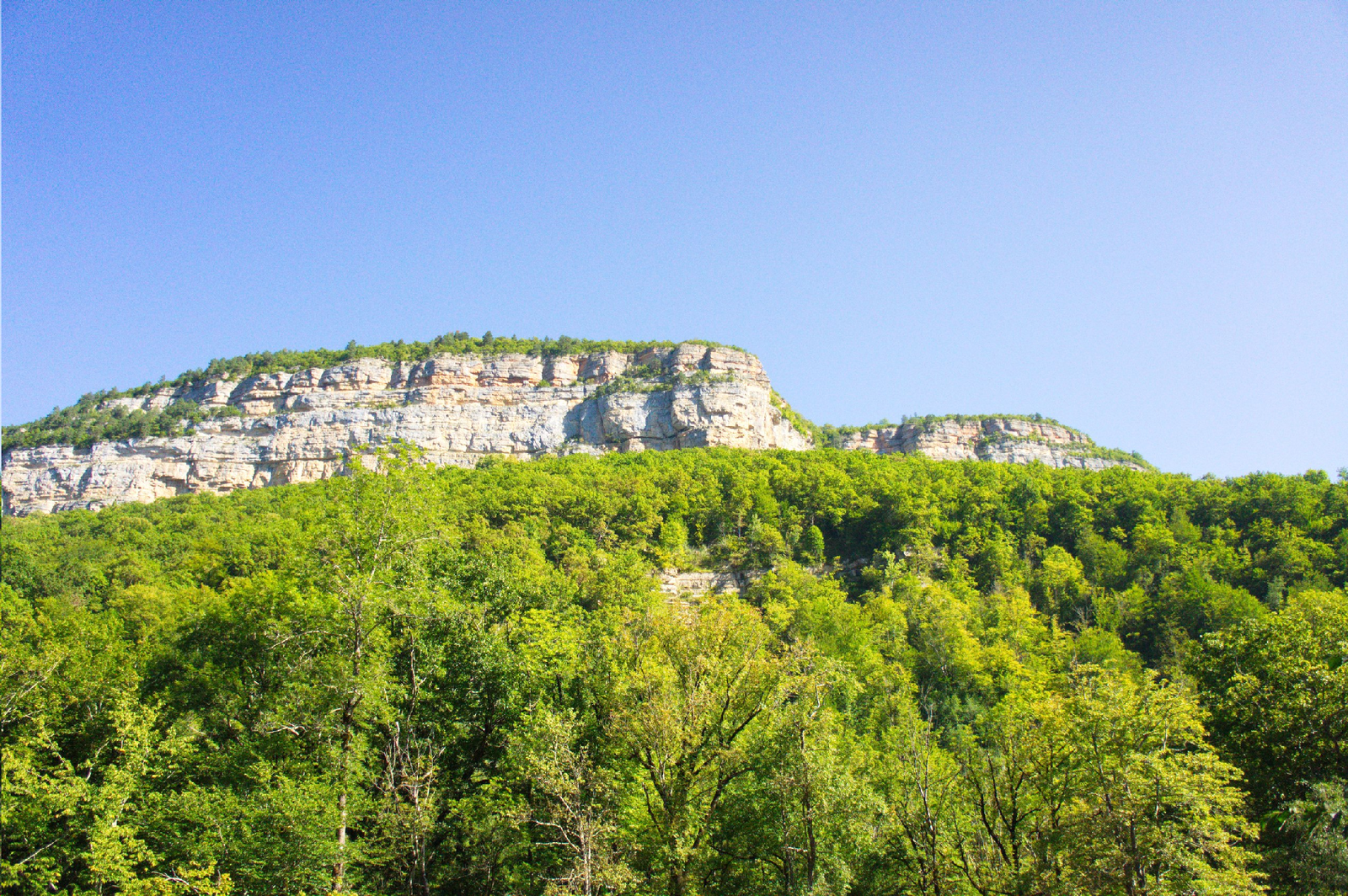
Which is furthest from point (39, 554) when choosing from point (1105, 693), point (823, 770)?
point (1105, 693)

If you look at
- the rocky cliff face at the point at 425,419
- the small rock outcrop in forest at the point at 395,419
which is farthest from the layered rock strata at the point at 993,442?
the rocky cliff face at the point at 425,419

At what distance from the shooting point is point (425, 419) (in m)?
83.7

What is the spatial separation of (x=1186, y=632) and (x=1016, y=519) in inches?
711

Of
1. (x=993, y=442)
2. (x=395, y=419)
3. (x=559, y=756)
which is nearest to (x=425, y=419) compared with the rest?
(x=395, y=419)

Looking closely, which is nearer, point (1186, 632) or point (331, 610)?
point (331, 610)

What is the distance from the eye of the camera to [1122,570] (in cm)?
5241

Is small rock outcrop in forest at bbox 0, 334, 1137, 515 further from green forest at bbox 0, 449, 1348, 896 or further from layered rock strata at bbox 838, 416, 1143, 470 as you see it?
green forest at bbox 0, 449, 1348, 896

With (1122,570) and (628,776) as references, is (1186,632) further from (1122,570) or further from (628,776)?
(628,776)

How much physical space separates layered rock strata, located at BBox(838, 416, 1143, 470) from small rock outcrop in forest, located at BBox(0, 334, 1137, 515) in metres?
17.7

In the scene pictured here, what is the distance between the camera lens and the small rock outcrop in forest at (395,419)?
254 ft

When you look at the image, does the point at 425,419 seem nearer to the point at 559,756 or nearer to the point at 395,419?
the point at 395,419

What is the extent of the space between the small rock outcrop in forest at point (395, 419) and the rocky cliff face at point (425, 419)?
0.14 m

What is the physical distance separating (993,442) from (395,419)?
73.0 meters

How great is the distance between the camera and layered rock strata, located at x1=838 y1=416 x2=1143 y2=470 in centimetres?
9819
